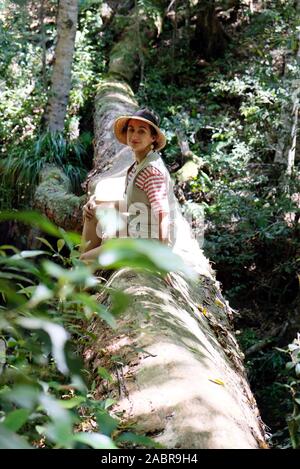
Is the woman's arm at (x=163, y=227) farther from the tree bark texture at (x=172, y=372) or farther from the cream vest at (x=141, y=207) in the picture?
the tree bark texture at (x=172, y=372)

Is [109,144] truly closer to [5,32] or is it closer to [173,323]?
[5,32]

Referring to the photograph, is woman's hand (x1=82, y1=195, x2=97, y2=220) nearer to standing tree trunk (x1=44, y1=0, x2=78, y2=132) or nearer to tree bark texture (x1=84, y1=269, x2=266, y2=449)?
tree bark texture (x1=84, y1=269, x2=266, y2=449)

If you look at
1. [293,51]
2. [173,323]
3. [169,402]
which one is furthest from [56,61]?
[169,402]

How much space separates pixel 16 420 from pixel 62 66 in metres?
8.40

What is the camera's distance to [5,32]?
10.9 metres

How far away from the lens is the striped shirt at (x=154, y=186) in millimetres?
4082

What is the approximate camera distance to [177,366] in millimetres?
2596

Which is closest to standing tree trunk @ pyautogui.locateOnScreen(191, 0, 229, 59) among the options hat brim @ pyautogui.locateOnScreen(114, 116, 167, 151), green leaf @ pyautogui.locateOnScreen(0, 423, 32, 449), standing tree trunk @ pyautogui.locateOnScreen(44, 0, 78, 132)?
standing tree trunk @ pyautogui.locateOnScreen(44, 0, 78, 132)

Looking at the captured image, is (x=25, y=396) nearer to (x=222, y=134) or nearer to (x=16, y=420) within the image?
(x=16, y=420)

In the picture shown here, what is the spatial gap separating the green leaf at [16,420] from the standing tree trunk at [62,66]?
823 cm

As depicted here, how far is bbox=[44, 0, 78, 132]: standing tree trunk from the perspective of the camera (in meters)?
8.80

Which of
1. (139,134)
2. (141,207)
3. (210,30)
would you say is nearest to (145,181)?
(141,207)

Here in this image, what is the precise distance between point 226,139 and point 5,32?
4.49m
